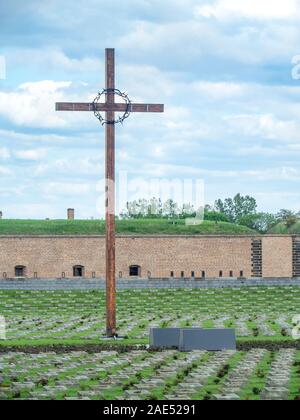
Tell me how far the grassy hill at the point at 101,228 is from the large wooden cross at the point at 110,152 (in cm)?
2501

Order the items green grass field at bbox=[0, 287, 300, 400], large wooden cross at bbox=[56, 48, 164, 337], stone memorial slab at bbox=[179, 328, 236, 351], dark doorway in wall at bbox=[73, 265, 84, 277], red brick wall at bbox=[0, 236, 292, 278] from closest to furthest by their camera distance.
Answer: green grass field at bbox=[0, 287, 300, 400] < stone memorial slab at bbox=[179, 328, 236, 351] < large wooden cross at bbox=[56, 48, 164, 337] < red brick wall at bbox=[0, 236, 292, 278] < dark doorway in wall at bbox=[73, 265, 84, 277]

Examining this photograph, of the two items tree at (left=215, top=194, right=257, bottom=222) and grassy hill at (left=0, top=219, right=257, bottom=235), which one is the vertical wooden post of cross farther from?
tree at (left=215, top=194, right=257, bottom=222)

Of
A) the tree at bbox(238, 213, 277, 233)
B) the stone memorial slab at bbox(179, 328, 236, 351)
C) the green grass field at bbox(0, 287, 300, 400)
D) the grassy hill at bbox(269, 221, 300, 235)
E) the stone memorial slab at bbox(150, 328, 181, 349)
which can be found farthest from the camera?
the tree at bbox(238, 213, 277, 233)

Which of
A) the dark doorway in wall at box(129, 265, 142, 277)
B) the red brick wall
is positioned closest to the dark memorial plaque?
the red brick wall

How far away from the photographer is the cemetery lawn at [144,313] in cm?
2136

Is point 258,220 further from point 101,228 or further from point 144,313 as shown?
point 144,313

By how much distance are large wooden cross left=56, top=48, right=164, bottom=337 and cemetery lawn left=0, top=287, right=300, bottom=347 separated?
0.72 m

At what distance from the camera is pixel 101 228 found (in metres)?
47.2

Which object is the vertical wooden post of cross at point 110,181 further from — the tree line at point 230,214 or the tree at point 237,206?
the tree at point 237,206

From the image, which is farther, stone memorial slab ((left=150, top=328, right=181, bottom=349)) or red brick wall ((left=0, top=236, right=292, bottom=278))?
red brick wall ((left=0, top=236, right=292, bottom=278))

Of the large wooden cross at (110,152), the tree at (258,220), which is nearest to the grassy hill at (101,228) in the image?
the tree at (258,220)

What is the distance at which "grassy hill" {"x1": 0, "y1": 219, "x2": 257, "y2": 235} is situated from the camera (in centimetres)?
4612

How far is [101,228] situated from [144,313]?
57.9ft
